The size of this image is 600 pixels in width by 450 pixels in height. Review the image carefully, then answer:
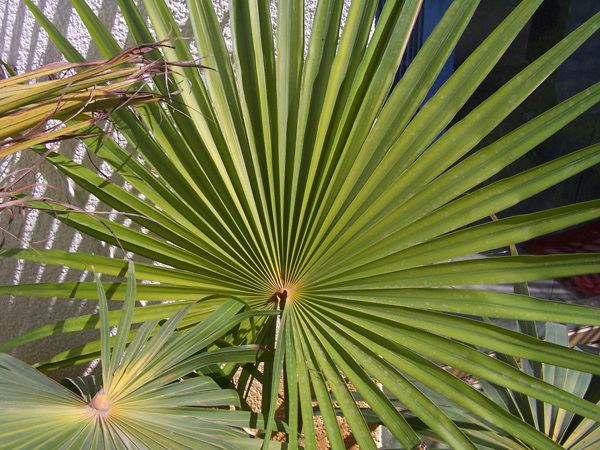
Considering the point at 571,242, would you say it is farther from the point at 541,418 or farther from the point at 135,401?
the point at 135,401

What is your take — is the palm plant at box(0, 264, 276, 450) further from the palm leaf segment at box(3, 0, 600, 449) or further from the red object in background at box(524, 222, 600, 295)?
the red object in background at box(524, 222, 600, 295)

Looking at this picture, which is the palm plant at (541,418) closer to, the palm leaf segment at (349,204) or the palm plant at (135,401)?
the palm leaf segment at (349,204)

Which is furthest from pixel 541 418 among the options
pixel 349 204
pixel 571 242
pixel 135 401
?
pixel 571 242

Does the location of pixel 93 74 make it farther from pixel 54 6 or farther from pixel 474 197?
pixel 54 6

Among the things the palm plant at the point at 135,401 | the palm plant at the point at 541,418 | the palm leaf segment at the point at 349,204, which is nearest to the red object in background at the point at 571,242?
the palm plant at the point at 541,418

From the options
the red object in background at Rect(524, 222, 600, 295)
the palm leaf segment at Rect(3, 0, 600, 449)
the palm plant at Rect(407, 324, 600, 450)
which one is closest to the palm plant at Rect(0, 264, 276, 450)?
the palm leaf segment at Rect(3, 0, 600, 449)

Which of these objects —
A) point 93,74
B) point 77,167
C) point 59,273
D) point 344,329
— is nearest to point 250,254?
point 344,329

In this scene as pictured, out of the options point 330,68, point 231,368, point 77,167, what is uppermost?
point 330,68
